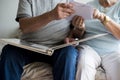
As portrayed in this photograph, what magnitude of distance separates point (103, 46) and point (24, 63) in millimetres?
479

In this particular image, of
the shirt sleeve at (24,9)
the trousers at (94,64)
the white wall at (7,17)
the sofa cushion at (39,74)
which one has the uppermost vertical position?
the shirt sleeve at (24,9)

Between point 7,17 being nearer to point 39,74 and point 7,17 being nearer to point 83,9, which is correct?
point 39,74

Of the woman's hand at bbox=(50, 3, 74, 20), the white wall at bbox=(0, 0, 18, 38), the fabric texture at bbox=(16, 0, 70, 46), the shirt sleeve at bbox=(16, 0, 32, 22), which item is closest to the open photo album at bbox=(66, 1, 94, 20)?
the woman's hand at bbox=(50, 3, 74, 20)

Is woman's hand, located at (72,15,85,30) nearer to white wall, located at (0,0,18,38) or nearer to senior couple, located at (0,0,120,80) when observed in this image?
senior couple, located at (0,0,120,80)

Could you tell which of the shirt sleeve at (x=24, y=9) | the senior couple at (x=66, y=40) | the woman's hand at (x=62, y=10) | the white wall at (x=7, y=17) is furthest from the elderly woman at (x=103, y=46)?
the white wall at (x=7, y=17)

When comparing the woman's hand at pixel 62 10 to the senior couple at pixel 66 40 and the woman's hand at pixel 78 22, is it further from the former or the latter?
the woman's hand at pixel 78 22

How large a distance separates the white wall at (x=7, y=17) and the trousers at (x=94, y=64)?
2.45ft

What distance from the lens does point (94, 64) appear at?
1.30 metres

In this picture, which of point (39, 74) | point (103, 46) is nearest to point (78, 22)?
point (103, 46)

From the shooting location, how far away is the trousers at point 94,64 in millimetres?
1206

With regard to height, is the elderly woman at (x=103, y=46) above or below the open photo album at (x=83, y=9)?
below

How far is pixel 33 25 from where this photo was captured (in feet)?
4.09

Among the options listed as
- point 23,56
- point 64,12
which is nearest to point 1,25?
point 23,56

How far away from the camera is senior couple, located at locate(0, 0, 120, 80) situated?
3.88ft
